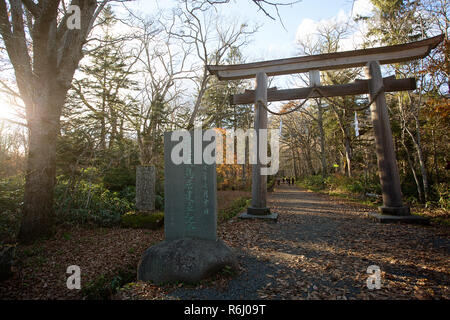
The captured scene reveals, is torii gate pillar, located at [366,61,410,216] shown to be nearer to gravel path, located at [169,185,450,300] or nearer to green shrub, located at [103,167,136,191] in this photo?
gravel path, located at [169,185,450,300]

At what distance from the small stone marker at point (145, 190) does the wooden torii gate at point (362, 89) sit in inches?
159

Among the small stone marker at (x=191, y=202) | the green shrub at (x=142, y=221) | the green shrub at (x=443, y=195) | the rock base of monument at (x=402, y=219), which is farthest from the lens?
the green shrub at (x=142, y=221)

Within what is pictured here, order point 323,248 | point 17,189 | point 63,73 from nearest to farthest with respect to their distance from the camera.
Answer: point 323,248, point 63,73, point 17,189

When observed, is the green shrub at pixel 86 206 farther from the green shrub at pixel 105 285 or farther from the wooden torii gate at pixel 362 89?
the wooden torii gate at pixel 362 89

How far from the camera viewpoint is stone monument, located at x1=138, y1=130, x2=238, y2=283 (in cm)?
329

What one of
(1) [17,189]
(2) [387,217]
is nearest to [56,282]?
(1) [17,189]

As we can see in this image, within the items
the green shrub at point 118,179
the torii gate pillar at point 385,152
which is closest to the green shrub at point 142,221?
the green shrub at point 118,179

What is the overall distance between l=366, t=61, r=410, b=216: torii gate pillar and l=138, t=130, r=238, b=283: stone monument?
5.63 meters

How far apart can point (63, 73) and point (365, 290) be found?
8.22m

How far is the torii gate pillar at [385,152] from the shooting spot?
6101 millimetres

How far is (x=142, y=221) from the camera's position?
7.07 metres

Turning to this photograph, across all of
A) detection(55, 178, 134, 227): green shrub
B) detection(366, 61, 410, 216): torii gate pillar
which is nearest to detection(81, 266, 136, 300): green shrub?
detection(55, 178, 134, 227): green shrub
